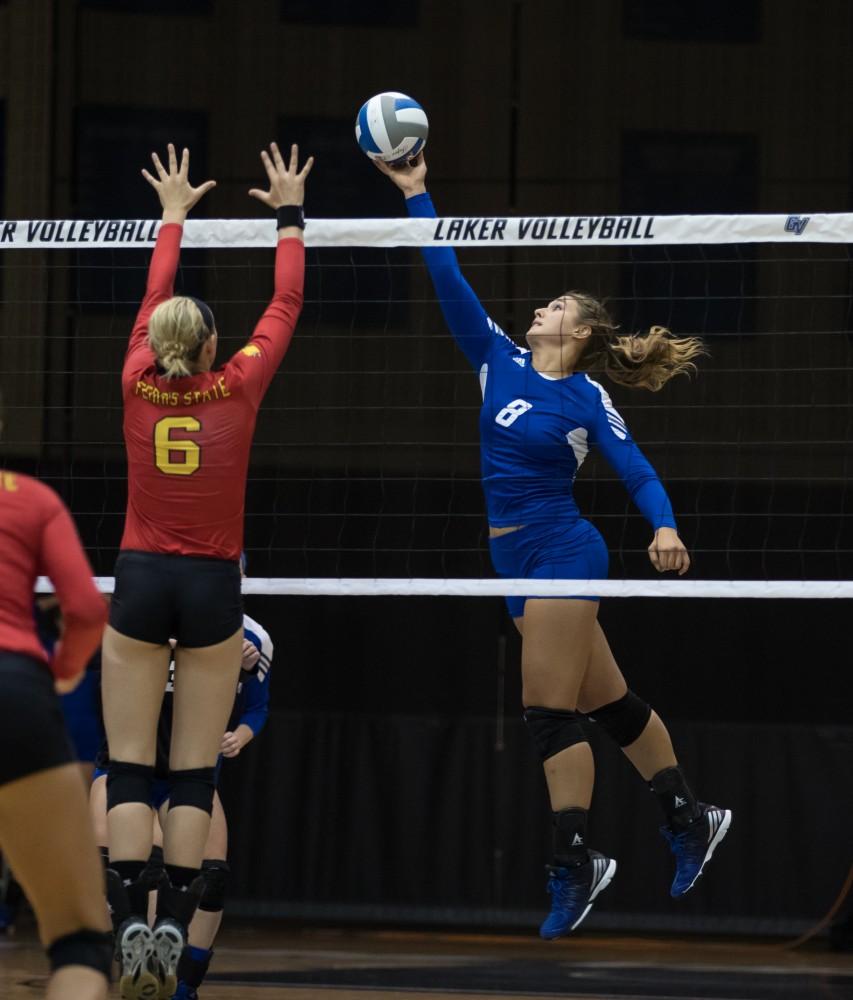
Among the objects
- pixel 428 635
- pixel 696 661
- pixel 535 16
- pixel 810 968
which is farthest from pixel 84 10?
pixel 810 968

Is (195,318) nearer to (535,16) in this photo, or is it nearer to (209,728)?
(209,728)

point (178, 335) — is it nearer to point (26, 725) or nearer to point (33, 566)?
point (33, 566)

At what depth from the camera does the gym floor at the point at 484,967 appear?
24.1 ft

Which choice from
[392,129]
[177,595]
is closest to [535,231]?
[392,129]

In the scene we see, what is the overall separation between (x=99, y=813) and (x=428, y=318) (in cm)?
376

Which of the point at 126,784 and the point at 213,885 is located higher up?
the point at 126,784

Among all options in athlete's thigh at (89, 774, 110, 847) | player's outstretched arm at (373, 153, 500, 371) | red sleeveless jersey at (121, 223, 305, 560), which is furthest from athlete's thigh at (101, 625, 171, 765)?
player's outstretched arm at (373, 153, 500, 371)

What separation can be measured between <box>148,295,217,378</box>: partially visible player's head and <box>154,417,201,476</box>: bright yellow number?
133 millimetres

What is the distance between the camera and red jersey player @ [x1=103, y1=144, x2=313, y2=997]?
5.04 metres

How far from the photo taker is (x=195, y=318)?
505 cm

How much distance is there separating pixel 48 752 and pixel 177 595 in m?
1.43

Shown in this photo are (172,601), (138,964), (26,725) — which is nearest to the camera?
(26,725)

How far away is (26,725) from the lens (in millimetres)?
3602

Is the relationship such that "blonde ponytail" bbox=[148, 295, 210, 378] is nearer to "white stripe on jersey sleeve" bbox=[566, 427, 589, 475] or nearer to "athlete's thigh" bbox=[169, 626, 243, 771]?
"athlete's thigh" bbox=[169, 626, 243, 771]
